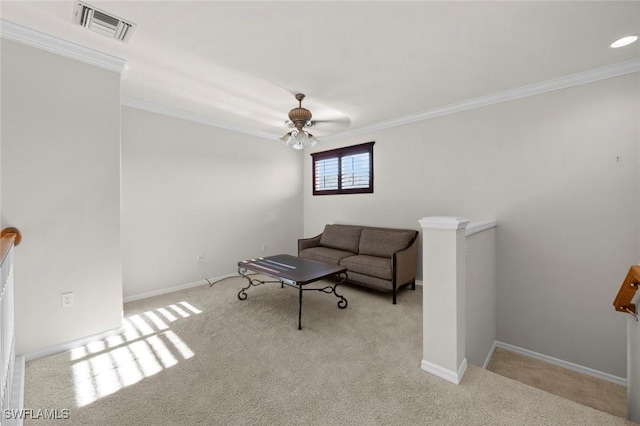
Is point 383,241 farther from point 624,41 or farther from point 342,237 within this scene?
point 624,41

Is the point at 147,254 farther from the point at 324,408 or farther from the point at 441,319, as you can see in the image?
the point at 441,319

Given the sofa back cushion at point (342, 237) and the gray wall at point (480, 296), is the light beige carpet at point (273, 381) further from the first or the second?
the sofa back cushion at point (342, 237)

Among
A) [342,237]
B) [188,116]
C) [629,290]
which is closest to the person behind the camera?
[629,290]

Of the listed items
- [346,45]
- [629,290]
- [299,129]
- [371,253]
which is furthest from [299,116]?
[629,290]

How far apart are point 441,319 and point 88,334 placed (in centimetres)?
297

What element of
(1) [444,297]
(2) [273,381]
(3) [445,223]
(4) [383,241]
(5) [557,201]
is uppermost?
(5) [557,201]

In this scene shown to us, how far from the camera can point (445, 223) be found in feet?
5.85

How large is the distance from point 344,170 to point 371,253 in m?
1.72

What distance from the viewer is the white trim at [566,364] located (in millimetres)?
2468

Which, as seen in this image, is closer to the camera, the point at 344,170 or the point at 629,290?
the point at 629,290

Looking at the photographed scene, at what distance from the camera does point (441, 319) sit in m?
1.86

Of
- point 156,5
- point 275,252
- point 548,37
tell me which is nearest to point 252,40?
point 156,5

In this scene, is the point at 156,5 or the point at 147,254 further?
the point at 147,254

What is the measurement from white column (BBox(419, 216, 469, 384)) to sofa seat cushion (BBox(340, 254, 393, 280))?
1329mm
